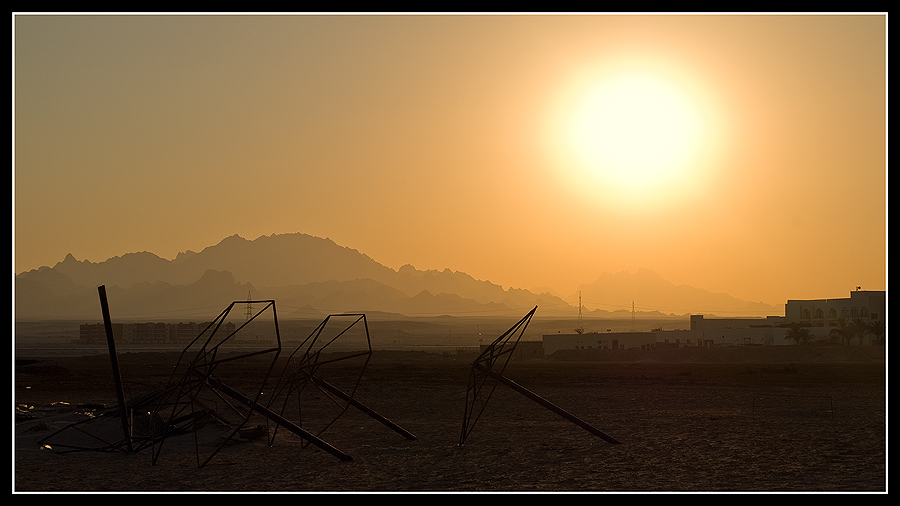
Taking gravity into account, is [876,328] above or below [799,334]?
above

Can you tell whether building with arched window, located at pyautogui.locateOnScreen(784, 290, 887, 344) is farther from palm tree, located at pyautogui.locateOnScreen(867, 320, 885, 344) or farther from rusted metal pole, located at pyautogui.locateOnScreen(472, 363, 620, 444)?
rusted metal pole, located at pyautogui.locateOnScreen(472, 363, 620, 444)

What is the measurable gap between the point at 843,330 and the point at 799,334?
4.96 metres

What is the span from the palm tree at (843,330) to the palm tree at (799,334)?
2.96 m

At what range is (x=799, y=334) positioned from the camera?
102 metres

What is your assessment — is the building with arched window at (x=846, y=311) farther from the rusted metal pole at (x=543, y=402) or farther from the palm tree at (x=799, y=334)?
the rusted metal pole at (x=543, y=402)

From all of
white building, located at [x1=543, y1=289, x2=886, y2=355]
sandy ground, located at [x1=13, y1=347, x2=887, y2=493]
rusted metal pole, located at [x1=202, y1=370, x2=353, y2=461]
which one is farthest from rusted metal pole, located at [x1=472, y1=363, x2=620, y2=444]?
white building, located at [x1=543, y1=289, x2=886, y2=355]

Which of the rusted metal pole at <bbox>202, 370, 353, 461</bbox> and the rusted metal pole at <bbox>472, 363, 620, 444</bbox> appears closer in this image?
the rusted metal pole at <bbox>202, 370, 353, 461</bbox>

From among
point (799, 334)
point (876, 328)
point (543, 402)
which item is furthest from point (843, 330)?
point (543, 402)

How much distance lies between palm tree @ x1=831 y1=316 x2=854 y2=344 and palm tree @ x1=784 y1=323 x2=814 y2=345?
2.96m

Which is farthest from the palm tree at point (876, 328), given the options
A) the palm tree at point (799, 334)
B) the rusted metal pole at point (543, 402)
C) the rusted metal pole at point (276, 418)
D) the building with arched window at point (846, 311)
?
the rusted metal pole at point (276, 418)

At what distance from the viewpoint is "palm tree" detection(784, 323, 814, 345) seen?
10100cm

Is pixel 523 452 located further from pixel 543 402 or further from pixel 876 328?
pixel 876 328

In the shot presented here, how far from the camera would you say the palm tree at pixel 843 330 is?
325 ft

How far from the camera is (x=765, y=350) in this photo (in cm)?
8994
